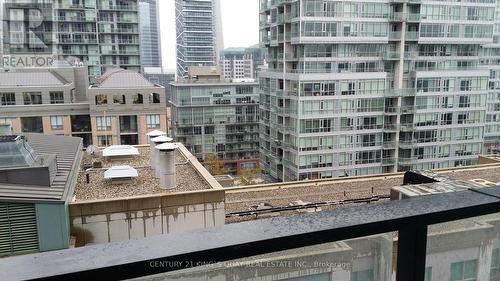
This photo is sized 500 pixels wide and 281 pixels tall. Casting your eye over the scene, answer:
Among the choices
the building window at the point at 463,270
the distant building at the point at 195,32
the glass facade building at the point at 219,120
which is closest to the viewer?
the building window at the point at 463,270

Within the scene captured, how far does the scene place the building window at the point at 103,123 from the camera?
38844 mm

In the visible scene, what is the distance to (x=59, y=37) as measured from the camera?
2338 inches

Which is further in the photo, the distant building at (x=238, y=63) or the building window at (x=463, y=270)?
the distant building at (x=238, y=63)

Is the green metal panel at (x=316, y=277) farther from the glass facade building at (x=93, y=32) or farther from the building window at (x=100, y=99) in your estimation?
the glass facade building at (x=93, y=32)

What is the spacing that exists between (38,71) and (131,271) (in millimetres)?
50081

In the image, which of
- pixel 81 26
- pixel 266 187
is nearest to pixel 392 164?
pixel 266 187

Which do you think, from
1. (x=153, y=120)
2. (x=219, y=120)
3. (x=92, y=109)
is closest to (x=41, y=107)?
(x=92, y=109)

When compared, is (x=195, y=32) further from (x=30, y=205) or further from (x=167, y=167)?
(x=30, y=205)

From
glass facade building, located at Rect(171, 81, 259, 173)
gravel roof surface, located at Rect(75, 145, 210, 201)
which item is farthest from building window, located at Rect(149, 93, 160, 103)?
gravel roof surface, located at Rect(75, 145, 210, 201)

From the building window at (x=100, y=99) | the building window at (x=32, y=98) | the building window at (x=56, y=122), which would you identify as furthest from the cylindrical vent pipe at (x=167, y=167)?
the building window at (x=32, y=98)

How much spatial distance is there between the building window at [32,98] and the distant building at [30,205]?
98.8ft

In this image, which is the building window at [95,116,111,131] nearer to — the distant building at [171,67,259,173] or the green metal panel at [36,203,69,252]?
the distant building at [171,67,259,173]

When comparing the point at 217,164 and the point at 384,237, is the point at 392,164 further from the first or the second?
the point at 384,237

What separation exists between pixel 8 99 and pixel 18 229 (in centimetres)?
3319
